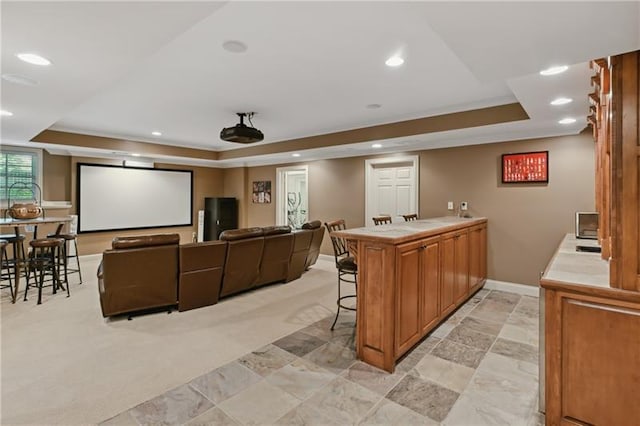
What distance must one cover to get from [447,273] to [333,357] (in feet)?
4.88

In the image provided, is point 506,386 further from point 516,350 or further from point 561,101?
point 561,101

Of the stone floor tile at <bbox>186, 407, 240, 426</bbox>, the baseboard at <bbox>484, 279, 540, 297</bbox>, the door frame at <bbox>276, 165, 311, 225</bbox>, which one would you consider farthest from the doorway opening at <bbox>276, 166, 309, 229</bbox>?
the stone floor tile at <bbox>186, 407, 240, 426</bbox>

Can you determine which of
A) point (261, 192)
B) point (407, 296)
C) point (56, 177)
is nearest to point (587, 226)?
point (407, 296)

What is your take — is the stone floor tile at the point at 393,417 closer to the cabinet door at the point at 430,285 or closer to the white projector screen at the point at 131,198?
the cabinet door at the point at 430,285

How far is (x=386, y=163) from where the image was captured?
598cm

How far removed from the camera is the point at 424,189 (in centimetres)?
541

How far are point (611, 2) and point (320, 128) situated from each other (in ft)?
14.6

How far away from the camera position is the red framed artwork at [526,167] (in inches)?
169

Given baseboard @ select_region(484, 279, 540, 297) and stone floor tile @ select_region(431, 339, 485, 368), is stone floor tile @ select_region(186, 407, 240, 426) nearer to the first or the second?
stone floor tile @ select_region(431, 339, 485, 368)

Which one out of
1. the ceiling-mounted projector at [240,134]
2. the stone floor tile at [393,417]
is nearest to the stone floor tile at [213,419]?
the stone floor tile at [393,417]

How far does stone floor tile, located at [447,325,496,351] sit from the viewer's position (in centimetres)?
290

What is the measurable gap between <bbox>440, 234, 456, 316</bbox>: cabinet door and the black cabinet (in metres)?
6.21

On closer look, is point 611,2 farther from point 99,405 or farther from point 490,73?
point 99,405

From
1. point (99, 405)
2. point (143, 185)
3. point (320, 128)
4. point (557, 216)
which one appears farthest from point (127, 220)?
point (557, 216)
